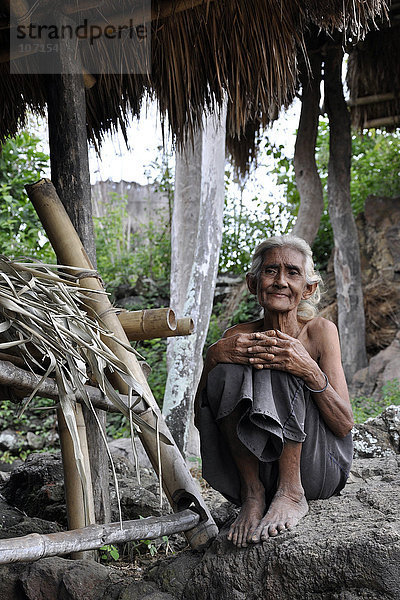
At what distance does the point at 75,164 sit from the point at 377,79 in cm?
529

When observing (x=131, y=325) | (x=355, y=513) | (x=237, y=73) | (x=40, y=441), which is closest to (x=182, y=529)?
(x=355, y=513)

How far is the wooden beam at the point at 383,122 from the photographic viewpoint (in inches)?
300

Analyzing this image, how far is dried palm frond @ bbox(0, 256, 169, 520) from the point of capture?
2.01 m

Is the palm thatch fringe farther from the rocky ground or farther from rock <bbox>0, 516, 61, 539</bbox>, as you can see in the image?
rock <bbox>0, 516, 61, 539</bbox>

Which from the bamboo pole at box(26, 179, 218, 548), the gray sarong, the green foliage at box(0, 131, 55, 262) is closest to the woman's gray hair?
the gray sarong

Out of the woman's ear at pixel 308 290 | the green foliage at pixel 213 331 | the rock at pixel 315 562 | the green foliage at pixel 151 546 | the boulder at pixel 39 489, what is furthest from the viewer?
the green foliage at pixel 213 331

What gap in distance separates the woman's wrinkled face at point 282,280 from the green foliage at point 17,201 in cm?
424

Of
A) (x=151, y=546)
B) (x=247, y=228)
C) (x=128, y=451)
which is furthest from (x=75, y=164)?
(x=247, y=228)

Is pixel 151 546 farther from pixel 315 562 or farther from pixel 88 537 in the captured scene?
pixel 315 562

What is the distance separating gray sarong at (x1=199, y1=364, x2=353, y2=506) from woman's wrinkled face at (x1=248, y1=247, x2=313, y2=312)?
0.33 meters

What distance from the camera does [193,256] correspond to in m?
5.81

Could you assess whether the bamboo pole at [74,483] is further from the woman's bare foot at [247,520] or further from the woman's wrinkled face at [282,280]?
the woman's wrinkled face at [282,280]

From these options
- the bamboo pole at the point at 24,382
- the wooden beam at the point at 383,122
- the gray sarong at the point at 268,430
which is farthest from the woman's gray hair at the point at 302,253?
the wooden beam at the point at 383,122

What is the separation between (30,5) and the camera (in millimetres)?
3039
